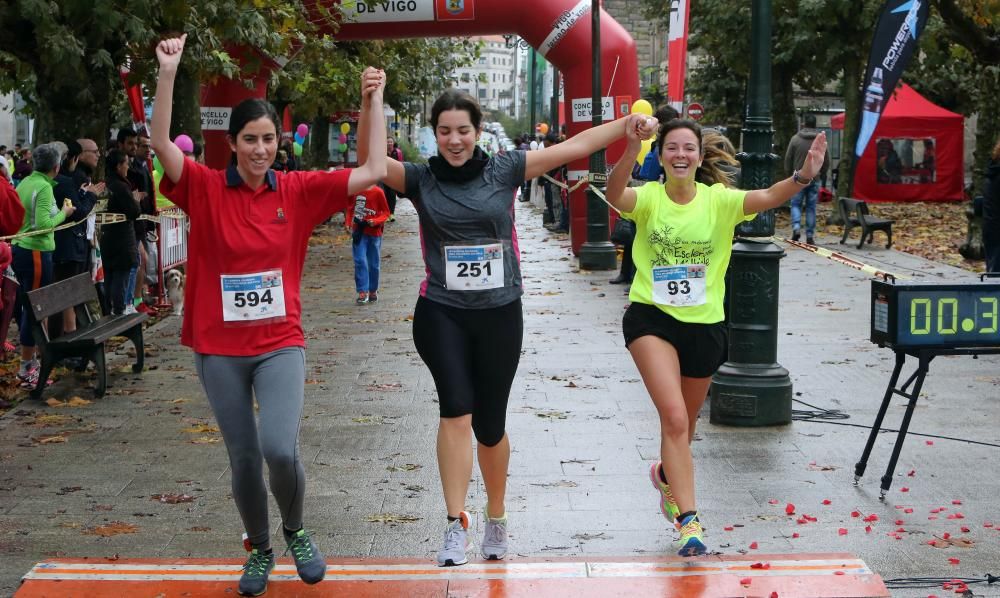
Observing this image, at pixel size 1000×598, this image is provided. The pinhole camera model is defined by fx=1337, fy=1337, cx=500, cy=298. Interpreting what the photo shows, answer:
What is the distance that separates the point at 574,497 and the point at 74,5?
6466 mm

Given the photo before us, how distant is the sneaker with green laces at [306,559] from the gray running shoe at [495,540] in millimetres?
758

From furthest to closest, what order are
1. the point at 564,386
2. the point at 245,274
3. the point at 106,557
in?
the point at 564,386 → the point at 106,557 → the point at 245,274

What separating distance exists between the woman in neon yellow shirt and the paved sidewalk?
0.59 meters

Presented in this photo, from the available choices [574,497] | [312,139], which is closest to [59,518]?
[574,497]

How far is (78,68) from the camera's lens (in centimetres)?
1170

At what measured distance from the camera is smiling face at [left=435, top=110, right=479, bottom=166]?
5121mm

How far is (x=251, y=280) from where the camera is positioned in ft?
15.5

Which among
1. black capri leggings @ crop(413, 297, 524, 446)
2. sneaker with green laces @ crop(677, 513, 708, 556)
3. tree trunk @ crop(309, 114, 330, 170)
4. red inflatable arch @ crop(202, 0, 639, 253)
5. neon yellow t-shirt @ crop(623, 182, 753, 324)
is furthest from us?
tree trunk @ crop(309, 114, 330, 170)

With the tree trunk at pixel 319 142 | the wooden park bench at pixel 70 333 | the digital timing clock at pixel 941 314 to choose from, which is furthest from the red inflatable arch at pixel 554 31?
the tree trunk at pixel 319 142

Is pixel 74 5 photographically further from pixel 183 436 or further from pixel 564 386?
pixel 564 386

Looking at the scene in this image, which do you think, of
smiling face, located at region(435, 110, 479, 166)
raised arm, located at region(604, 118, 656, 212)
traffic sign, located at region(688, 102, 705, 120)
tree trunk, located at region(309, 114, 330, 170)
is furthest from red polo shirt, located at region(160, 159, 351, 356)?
tree trunk, located at region(309, 114, 330, 170)

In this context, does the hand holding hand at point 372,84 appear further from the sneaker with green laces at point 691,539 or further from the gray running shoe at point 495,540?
the sneaker with green laces at point 691,539

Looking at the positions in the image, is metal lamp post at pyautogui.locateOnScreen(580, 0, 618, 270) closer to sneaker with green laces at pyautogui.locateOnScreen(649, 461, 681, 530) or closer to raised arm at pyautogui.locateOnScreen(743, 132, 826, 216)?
sneaker with green laces at pyautogui.locateOnScreen(649, 461, 681, 530)

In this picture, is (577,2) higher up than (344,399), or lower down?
higher up
